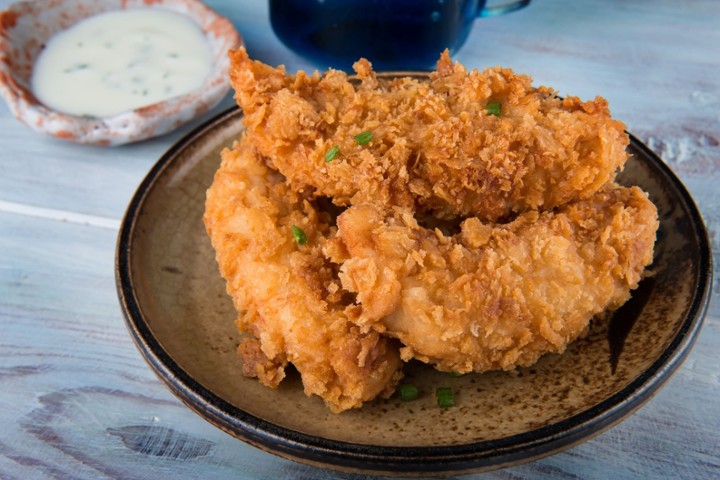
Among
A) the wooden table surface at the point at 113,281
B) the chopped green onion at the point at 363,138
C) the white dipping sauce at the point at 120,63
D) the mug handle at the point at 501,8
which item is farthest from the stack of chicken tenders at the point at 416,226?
the mug handle at the point at 501,8

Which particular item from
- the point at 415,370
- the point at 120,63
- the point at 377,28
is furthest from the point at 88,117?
the point at 415,370

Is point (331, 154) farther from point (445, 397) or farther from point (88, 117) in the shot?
point (88, 117)

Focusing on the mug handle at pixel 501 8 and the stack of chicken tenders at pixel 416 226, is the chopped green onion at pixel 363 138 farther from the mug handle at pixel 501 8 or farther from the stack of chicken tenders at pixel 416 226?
the mug handle at pixel 501 8

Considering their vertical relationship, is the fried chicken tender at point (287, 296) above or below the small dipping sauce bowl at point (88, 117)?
above

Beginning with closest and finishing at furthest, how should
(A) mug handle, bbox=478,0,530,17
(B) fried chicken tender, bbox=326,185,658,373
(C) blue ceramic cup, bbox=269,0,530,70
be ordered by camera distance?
(B) fried chicken tender, bbox=326,185,658,373, (C) blue ceramic cup, bbox=269,0,530,70, (A) mug handle, bbox=478,0,530,17

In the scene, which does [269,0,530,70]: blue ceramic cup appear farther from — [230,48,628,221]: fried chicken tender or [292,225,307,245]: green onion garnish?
[292,225,307,245]: green onion garnish

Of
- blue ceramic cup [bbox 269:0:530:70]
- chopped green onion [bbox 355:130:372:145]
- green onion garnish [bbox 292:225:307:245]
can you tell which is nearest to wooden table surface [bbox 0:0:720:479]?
blue ceramic cup [bbox 269:0:530:70]
